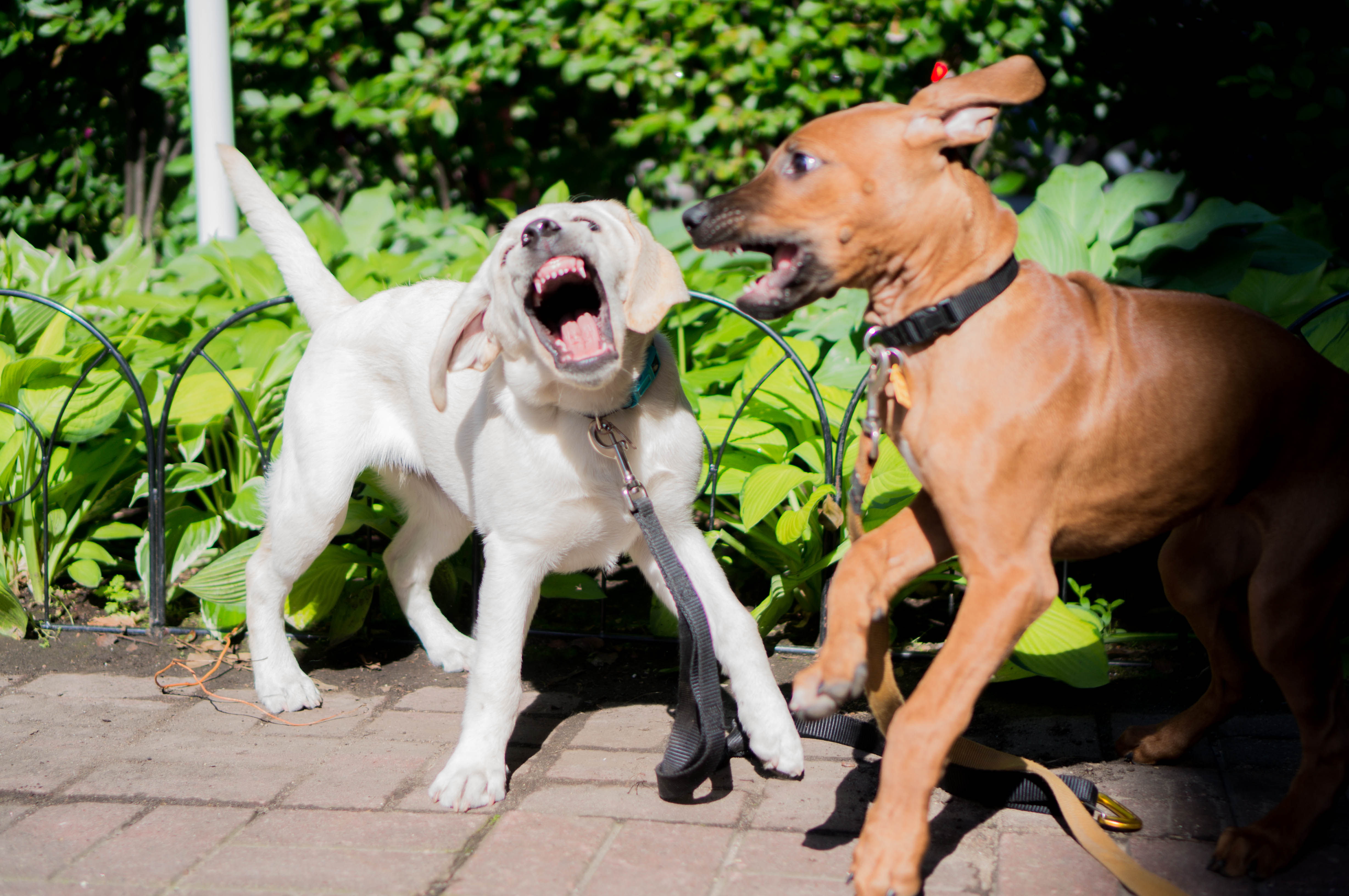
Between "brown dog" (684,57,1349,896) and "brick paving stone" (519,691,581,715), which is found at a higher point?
"brown dog" (684,57,1349,896)

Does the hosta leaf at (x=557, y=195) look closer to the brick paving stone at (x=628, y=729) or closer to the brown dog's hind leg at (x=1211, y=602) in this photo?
the brick paving stone at (x=628, y=729)

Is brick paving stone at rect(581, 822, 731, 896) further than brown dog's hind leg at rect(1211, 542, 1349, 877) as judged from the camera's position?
Yes

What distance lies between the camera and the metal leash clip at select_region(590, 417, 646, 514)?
3.04 m

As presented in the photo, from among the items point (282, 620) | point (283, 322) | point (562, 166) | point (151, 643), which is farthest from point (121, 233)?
point (282, 620)

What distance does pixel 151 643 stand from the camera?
14.3 ft

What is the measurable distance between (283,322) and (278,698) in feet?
6.25

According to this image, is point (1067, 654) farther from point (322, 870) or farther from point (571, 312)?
point (322, 870)

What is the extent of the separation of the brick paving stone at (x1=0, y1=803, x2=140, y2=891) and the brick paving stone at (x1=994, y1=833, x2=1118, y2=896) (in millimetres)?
2163

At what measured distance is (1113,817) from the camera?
106 inches

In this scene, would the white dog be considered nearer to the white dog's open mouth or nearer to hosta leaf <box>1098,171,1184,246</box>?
the white dog's open mouth

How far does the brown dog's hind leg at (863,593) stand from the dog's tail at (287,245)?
236 centimetres

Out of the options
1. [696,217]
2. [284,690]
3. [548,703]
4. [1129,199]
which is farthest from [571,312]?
[1129,199]

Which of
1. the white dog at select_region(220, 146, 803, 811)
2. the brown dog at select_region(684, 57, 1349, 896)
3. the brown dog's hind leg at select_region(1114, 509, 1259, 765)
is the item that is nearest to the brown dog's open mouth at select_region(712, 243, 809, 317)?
the brown dog at select_region(684, 57, 1349, 896)

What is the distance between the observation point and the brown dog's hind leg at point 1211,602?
2684 mm
